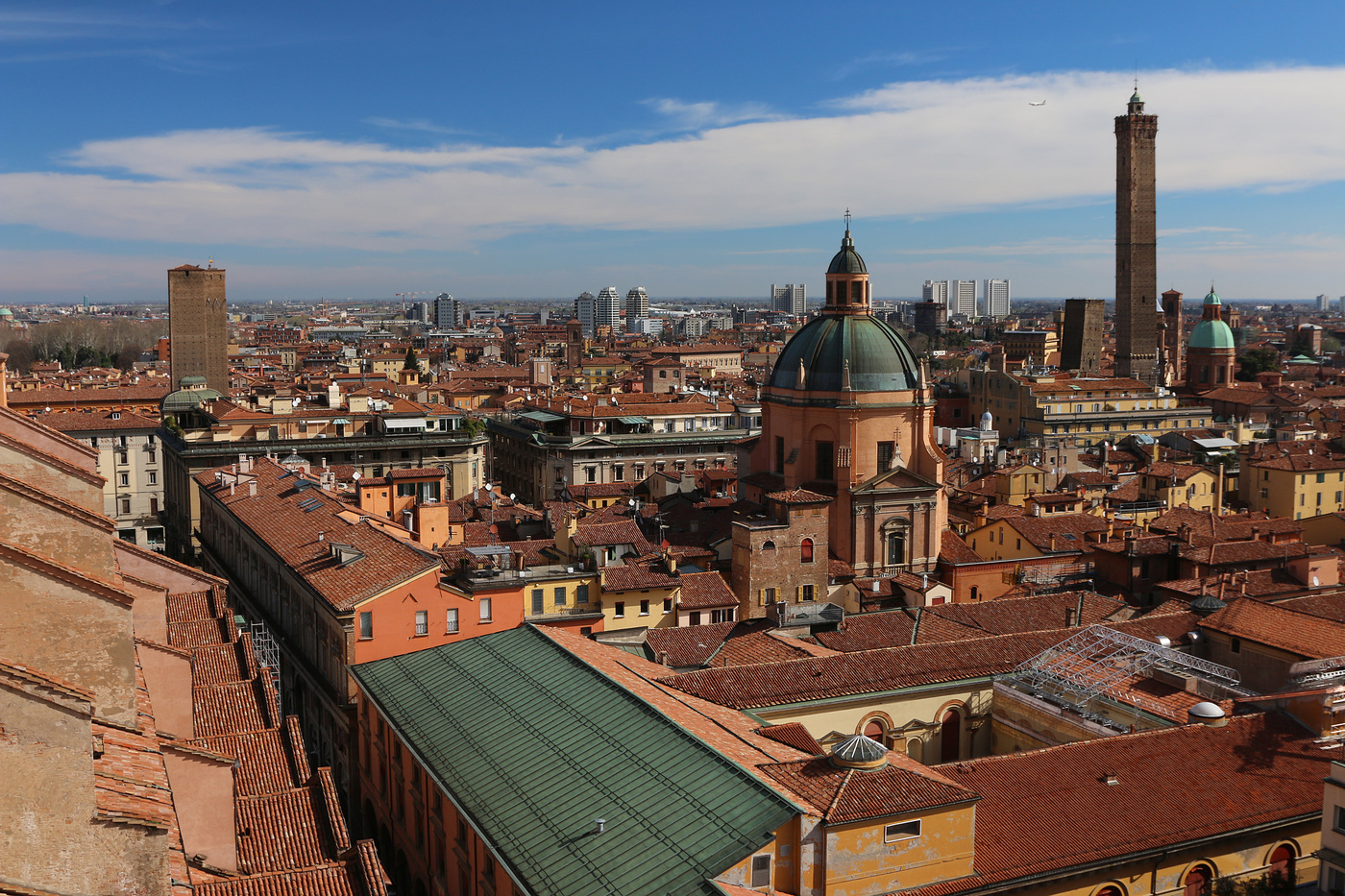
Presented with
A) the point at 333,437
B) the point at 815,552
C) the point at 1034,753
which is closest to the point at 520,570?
the point at 815,552

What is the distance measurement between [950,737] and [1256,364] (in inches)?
4916

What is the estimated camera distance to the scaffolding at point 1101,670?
972 inches

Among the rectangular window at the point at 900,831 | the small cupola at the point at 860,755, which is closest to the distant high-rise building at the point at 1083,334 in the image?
the small cupola at the point at 860,755

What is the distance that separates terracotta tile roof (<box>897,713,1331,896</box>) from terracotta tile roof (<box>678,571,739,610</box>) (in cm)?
1515

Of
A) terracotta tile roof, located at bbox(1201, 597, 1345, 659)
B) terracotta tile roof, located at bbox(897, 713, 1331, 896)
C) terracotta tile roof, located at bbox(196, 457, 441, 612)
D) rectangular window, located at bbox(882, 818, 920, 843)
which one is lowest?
terracotta tile roof, located at bbox(897, 713, 1331, 896)

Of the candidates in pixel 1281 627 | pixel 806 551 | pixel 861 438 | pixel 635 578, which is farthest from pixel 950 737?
pixel 861 438

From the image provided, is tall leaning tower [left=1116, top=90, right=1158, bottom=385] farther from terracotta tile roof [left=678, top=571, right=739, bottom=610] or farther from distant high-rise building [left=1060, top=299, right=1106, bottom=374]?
terracotta tile roof [left=678, top=571, right=739, bottom=610]

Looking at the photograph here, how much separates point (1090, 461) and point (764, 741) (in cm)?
5289

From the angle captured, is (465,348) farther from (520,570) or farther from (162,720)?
(162,720)

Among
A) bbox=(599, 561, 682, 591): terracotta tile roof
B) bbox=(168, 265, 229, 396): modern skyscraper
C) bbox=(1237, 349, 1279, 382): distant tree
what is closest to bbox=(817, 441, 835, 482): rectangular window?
bbox=(599, 561, 682, 591): terracotta tile roof

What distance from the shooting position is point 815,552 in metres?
39.5

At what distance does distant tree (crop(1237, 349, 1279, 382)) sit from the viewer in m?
135

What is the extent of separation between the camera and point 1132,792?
20.1 meters

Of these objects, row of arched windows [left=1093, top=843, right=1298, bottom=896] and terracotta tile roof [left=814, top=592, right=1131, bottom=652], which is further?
terracotta tile roof [left=814, top=592, right=1131, bottom=652]
